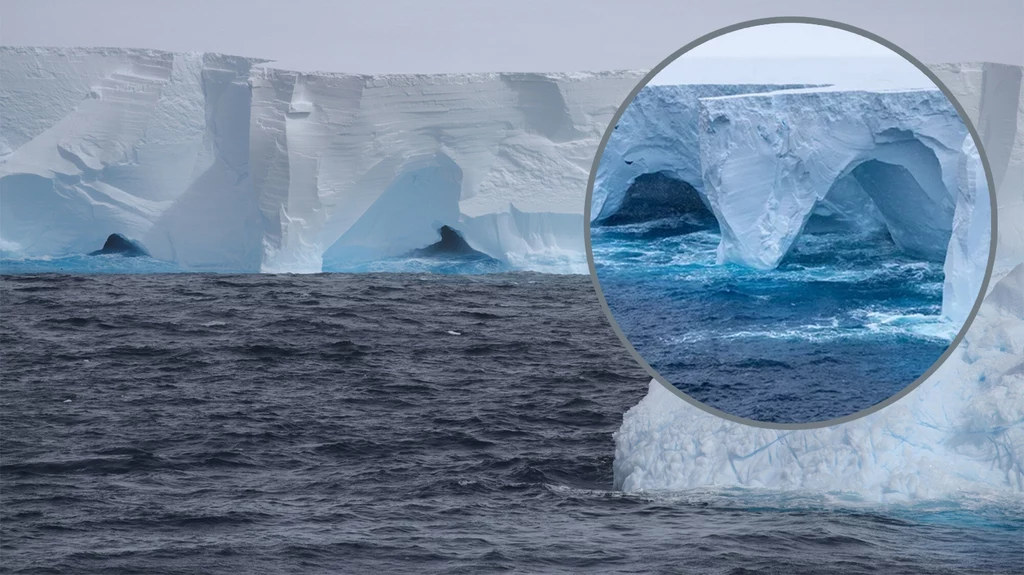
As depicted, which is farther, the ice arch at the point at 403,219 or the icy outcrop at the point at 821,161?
the ice arch at the point at 403,219

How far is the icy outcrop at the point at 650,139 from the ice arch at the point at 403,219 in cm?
1172

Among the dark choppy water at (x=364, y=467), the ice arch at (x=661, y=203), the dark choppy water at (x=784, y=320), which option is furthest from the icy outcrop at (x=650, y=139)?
the dark choppy water at (x=364, y=467)

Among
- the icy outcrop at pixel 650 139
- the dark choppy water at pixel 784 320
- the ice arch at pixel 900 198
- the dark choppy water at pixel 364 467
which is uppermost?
the icy outcrop at pixel 650 139

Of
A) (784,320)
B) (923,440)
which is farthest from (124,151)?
(784,320)

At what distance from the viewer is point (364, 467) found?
747 cm

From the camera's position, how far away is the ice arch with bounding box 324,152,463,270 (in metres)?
16.3

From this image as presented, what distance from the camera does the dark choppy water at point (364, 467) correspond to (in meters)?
5.73

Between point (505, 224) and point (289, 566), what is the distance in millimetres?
10758

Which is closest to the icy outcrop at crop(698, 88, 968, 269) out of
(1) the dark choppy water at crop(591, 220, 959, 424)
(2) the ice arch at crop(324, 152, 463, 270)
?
(1) the dark choppy water at crop(591, 220, 959, 424)

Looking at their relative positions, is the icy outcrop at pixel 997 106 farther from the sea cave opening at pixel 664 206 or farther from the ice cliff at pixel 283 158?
the ice cliff at pixel 283 158

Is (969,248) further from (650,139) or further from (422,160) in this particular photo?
(422,160)

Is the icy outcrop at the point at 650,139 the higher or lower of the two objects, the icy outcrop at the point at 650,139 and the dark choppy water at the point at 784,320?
the higher

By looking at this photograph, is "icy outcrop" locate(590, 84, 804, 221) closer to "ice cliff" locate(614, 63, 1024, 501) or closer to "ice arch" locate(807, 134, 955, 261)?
"ice arch" locate(807, 134, 955, 261)

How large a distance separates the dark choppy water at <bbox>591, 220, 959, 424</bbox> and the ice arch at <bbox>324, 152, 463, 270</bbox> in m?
12.1
